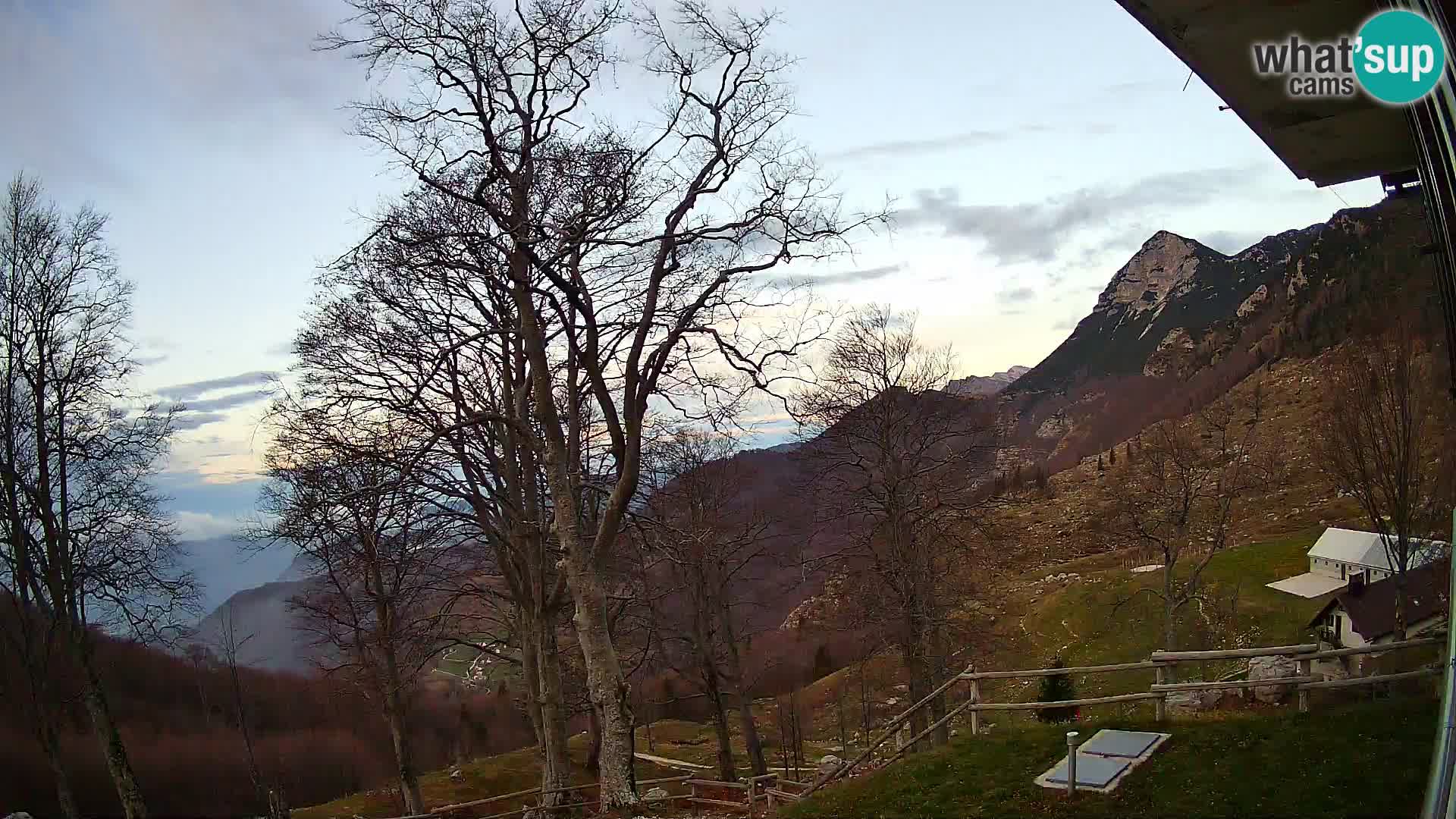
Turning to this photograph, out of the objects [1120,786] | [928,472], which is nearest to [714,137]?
[1120,786]

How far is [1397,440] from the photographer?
2050 cm

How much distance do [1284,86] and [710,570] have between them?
57.6ft

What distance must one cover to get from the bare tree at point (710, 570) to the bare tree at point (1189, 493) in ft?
45.1

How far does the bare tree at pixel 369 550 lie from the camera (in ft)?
42.1

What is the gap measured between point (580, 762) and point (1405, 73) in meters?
29.5

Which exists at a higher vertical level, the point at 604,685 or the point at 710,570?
the point at 710,570

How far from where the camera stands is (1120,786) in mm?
8820

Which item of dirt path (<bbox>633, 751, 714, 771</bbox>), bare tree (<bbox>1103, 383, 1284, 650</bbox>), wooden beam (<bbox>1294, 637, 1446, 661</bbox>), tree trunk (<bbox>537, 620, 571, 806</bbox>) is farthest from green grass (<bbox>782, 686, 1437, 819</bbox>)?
bare tree (<bbox>1103, 383, 1284, 650</bbox>)

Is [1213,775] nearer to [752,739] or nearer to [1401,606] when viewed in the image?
[752,739]

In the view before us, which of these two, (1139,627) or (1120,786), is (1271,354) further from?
(1120,786)

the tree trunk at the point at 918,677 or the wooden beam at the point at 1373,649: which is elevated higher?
the wooden beam at the point at 1373,649

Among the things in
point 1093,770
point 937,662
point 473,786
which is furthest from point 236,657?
point 1093,770

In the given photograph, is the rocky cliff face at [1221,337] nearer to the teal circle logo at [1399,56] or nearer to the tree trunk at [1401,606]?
the tree trunk at [1401,606]

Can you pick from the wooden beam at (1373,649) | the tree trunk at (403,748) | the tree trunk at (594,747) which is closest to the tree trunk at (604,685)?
the wooden beam at (1373,649)
